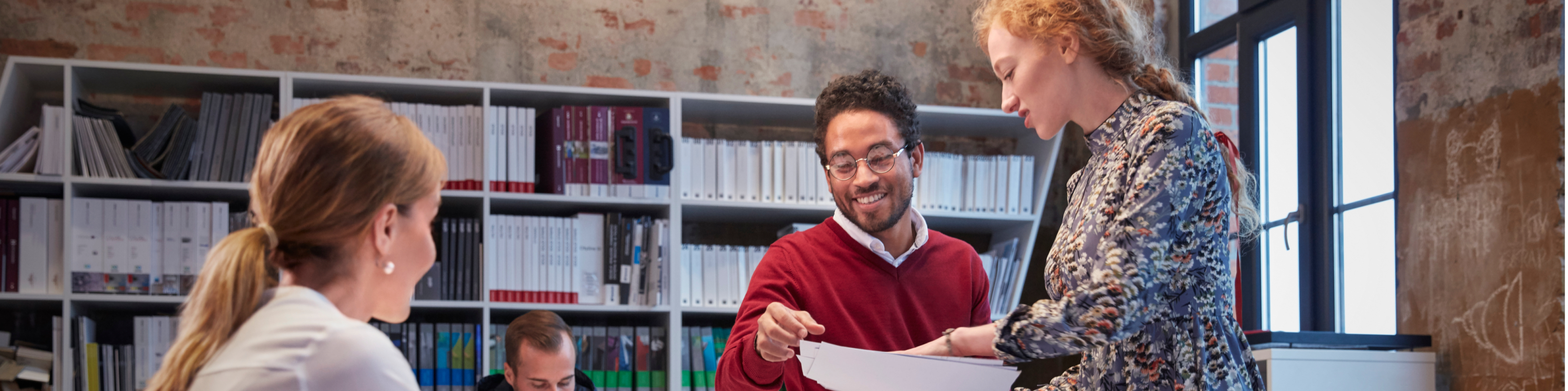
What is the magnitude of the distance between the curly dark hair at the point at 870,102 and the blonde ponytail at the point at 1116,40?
1.85 feet

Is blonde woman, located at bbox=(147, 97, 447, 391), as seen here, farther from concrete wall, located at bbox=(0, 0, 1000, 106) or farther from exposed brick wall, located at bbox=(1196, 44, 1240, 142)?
exposed brick wall, located at bbox=(1196, 44, 1240, 142)

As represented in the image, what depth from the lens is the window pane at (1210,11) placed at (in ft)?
12.7

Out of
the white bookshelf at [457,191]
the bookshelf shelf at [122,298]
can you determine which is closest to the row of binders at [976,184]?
the white bookshelf at [457,191]

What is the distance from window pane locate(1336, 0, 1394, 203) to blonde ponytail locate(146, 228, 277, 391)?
9.70ft

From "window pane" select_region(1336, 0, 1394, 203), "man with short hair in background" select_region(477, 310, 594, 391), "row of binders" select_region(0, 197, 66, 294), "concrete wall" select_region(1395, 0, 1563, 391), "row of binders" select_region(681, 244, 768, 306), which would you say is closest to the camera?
"concrete wall" select_region(1395, 0, 1563, 391)

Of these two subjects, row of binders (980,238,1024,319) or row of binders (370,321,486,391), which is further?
row of binders (980,238,1024,319)

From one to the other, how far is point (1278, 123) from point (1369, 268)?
0.62m

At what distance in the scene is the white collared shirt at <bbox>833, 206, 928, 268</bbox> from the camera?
191cm

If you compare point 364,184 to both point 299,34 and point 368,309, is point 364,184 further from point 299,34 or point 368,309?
point 299,34

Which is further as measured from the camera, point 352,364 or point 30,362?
point 30,362

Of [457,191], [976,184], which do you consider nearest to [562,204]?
[457,191]

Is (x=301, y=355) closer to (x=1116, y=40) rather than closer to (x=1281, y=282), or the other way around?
(x=1116, y=40)

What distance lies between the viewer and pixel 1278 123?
3568 millimetres

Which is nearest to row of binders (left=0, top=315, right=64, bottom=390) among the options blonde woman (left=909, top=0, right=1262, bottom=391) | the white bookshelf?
the white bookshelf
